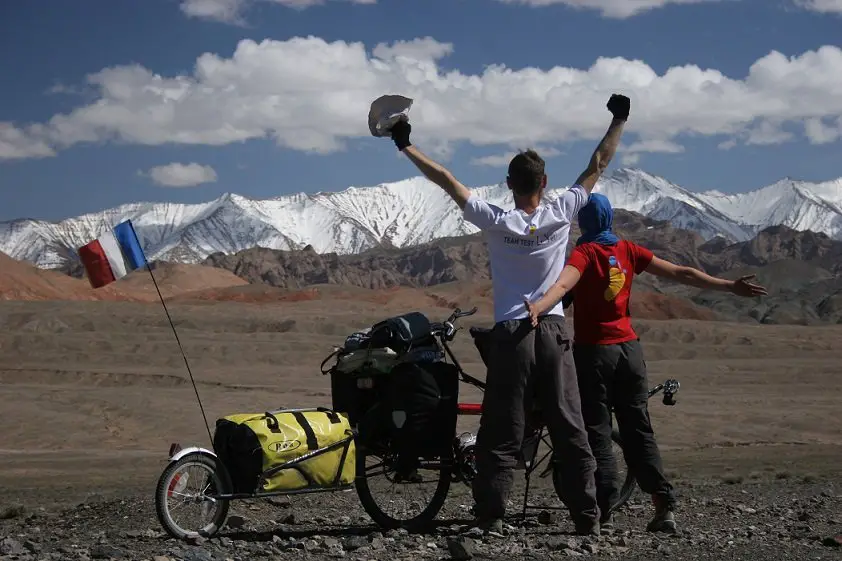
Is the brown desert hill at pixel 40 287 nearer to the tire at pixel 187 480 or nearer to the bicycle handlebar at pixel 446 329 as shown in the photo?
the tire at pixel 187 480

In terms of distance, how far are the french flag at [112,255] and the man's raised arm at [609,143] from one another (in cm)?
496

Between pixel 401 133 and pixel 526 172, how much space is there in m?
0.74

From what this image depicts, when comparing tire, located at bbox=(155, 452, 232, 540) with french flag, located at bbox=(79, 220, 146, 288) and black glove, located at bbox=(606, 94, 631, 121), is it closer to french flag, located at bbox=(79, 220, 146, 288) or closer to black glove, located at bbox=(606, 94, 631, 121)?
black glove, located at bbox=(606, 94, 631, 121)

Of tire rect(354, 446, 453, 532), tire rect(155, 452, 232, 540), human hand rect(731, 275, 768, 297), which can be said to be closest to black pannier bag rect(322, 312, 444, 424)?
tire rect(354, 446, 453, 532)

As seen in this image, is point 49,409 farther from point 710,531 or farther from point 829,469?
point 710,531

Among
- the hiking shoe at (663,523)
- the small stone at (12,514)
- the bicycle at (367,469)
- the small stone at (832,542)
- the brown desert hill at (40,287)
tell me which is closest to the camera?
the small stone at (832,542)

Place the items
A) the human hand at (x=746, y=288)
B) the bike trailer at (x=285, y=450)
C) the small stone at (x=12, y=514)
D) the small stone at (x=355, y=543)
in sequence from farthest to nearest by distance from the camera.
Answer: the small stone at (x=12, y=514)
the human hand at (x=746, y=288)
the bike trailer at (x=285, y=450)
the small stone at (x=355, y=543)

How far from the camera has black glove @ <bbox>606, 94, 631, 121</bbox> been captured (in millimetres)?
6792

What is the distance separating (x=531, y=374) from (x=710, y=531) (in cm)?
164

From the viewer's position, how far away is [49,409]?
25.9m

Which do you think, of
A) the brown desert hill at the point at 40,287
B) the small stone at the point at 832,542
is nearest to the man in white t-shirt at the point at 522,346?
the small stone at the point at 832,542

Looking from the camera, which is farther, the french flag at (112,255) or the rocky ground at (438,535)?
the french flag at (112,255)

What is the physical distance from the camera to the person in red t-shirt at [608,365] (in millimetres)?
6820

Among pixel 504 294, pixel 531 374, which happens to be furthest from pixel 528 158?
pixel 531 374
